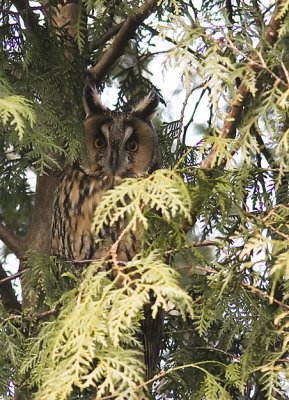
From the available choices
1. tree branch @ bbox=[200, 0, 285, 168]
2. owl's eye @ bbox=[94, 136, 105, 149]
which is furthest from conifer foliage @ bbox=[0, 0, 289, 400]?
owl's eye @ bbox=[94, 136, 105, 149]

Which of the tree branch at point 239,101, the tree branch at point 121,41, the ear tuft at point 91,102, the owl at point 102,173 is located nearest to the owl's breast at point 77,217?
the owl at point 102,173

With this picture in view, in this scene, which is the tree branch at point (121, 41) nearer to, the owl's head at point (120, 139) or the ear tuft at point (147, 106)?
the owl's head at point (120, 139)

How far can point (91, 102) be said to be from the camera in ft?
10.7

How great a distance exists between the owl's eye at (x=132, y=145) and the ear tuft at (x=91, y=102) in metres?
0.19

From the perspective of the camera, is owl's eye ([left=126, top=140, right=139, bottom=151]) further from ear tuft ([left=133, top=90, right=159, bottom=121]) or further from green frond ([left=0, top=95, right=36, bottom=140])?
green frond ([left=0, top=95, right=36, bottom=140])

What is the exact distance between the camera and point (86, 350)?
6.33ft

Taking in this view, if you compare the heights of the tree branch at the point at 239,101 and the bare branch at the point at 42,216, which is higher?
the tree branch at the point at 239,101

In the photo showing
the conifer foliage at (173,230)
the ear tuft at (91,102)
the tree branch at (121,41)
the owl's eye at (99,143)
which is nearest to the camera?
the conifer foliage at (173,230)

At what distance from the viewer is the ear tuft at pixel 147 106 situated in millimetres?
3385

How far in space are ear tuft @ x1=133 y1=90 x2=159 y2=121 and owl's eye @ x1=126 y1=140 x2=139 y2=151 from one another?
0.12m

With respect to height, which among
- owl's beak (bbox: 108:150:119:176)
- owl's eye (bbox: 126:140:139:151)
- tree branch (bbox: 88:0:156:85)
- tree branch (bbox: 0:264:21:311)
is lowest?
tree branch (bbox: 0:264:21:311)

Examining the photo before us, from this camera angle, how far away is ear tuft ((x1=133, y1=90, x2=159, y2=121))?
11.1 feet

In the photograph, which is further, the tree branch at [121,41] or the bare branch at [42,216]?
the bare branch at [42,216]

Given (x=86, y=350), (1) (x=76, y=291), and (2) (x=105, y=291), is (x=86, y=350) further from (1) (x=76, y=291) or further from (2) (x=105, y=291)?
(1) (x=76, y=291)
